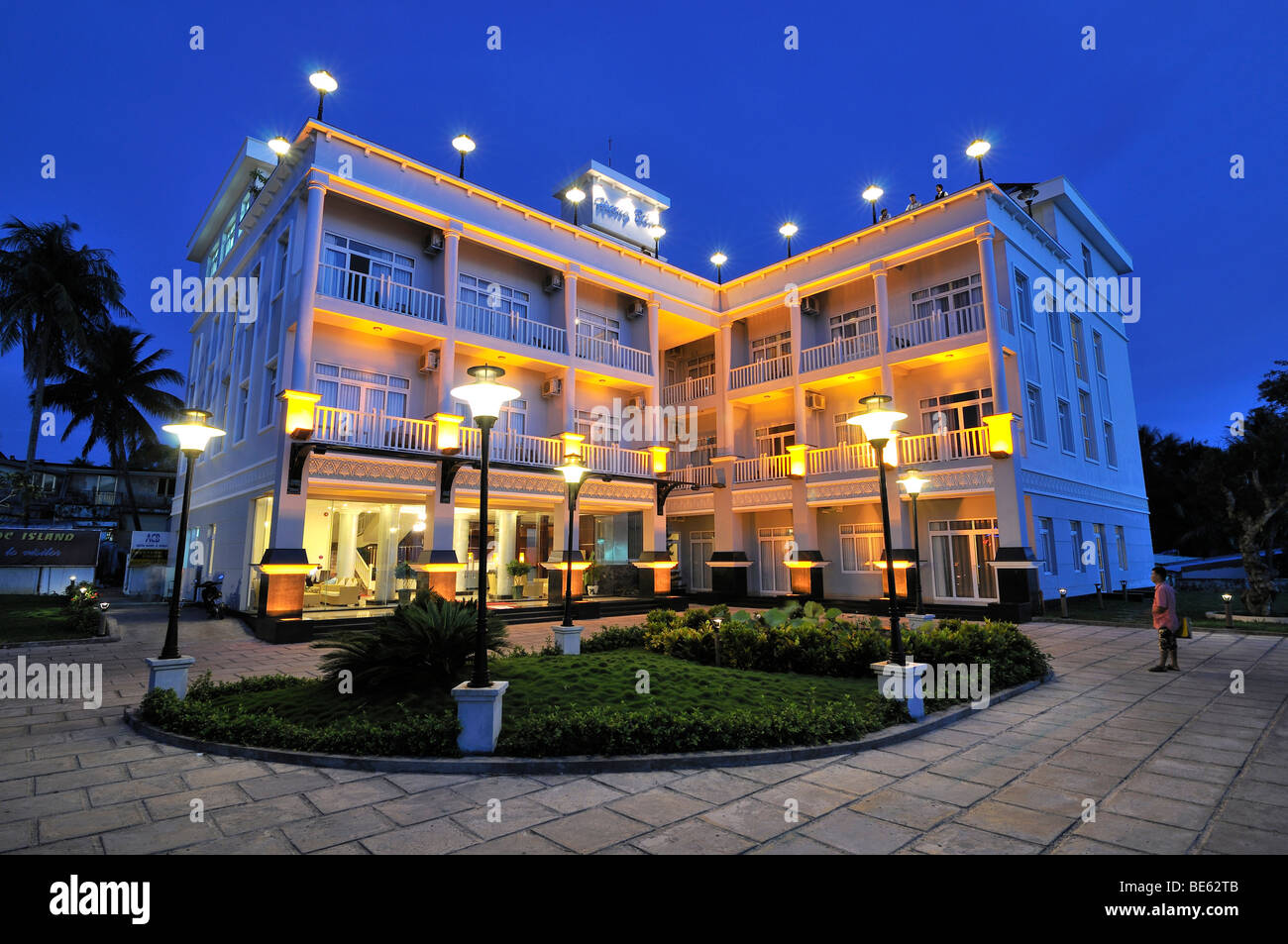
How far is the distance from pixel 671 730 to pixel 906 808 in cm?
189

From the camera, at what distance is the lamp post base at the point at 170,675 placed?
6.59 metres

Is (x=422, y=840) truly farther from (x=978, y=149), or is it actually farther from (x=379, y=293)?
(x=978, y=149)

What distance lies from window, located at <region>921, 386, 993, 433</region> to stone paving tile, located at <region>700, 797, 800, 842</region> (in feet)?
51.4

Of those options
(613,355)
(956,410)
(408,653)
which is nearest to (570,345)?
(613,355)

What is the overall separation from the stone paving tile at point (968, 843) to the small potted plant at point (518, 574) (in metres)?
14.9

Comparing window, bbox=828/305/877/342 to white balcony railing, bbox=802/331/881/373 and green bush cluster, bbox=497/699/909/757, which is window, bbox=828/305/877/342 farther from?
green bush cluster, bbox=497/699/909/757

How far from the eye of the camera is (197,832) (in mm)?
3598

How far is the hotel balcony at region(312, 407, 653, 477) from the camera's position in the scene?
14.1 metres

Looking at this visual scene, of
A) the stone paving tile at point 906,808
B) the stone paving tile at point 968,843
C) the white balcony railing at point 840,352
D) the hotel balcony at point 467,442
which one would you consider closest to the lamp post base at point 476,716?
the stone paving tile at point 906,808

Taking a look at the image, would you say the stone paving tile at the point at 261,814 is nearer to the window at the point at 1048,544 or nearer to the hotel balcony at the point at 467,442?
the hotel balcony at the point at 467,442

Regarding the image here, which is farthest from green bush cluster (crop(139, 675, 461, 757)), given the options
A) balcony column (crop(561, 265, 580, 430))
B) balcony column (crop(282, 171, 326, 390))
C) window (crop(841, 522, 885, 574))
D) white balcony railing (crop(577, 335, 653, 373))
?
window (crop(841, 522, 885, 574))

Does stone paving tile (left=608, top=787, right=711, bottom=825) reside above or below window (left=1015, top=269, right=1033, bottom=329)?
below
